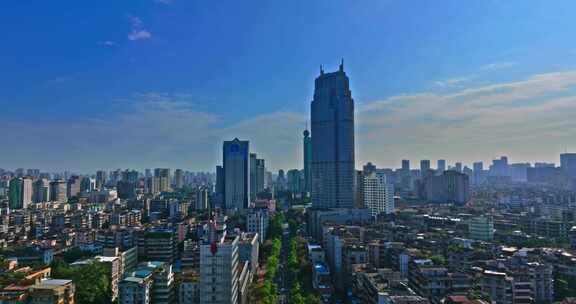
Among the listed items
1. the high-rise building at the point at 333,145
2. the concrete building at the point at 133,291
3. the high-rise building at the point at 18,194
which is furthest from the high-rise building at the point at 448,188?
the high-rise building at the point at 18,194

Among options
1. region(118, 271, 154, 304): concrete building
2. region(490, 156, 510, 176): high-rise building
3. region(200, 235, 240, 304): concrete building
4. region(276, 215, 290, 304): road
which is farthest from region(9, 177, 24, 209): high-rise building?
region(490, 156, 510, 176): high-rise building

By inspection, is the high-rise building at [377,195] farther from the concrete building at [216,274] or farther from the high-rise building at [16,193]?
the high-rise building at [16,193]

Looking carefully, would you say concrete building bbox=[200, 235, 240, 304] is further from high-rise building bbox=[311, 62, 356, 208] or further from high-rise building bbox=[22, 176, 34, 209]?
high-rise building bbox=[22, 176, 34, 209]

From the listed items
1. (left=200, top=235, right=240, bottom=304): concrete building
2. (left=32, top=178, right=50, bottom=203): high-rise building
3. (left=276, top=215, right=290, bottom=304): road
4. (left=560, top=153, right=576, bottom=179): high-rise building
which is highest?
(left=560, top=153, right=576, bottom=179): high-rise building

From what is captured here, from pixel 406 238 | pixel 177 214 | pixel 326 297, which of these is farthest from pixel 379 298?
pixel 177 214

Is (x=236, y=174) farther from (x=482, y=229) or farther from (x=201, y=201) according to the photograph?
(x=482, y=229)

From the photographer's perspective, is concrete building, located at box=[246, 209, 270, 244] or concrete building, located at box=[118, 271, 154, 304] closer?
concrete building, located at box=[118, 271, 154, 304]
